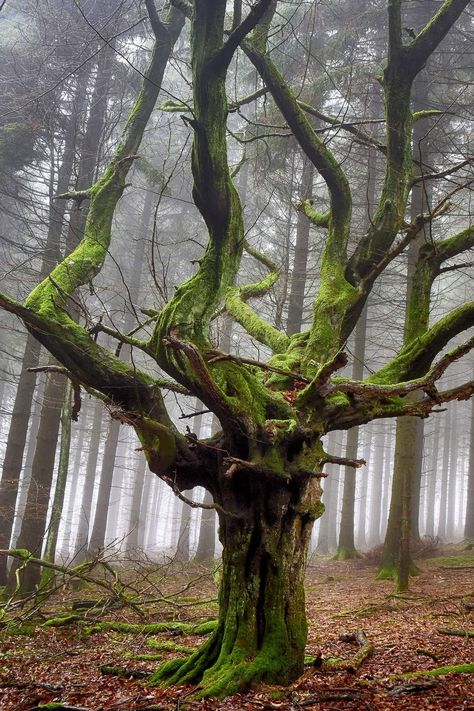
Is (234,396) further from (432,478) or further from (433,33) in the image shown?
(432,478)

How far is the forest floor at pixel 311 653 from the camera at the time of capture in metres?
3.68

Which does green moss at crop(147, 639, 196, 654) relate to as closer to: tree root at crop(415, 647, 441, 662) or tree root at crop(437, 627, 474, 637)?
tree root at crop(415, 647, 441, 662)

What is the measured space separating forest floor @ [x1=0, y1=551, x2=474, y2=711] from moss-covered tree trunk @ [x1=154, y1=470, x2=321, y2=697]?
0.18 meters

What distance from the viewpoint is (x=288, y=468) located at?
426 centimetres

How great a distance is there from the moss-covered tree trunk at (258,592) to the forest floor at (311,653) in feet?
0.59

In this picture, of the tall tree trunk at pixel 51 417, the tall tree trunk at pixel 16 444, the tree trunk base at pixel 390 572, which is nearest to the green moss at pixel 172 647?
the tall tree trunk at pixel 51 417

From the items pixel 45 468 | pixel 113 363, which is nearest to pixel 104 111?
pixel 45 468

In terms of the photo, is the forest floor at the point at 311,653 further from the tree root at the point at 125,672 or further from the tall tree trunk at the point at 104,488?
the tall tree trunk at the point at 104,488

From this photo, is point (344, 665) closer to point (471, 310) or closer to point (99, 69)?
point (471, 310)

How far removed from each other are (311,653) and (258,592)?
175 cm

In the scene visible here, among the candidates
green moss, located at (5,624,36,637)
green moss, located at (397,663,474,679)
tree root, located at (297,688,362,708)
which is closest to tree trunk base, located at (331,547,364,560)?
green moss, located at (5,624,36,637)

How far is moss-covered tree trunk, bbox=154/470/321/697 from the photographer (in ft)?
12.8

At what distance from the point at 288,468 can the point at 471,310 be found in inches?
83.5

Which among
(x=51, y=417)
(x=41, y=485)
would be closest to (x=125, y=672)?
(x=41, y=485)
